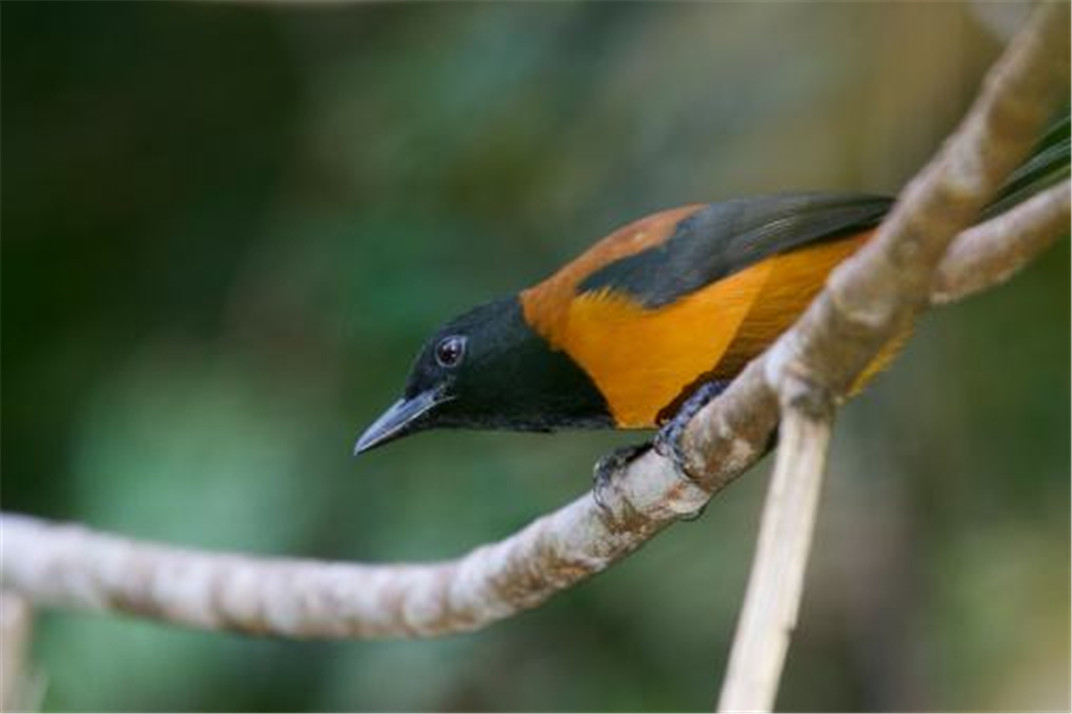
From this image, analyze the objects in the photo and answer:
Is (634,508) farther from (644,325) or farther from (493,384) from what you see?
(493,384)

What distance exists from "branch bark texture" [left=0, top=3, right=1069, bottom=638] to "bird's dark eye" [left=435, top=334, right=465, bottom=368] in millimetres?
372

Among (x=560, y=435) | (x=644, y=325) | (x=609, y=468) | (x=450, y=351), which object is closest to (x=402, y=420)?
(x=450, y=351)

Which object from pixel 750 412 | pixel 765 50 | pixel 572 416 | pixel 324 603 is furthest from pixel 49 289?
pixel 750 412

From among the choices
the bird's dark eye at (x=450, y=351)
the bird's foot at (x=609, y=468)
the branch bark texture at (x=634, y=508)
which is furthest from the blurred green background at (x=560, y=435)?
the bird's foot at (x=609, y=468)

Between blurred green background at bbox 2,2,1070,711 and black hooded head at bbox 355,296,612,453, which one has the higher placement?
blurred green background at bbox 2,2,1070,711

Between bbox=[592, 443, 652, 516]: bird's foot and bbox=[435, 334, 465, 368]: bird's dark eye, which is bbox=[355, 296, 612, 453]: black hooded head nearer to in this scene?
bbox=[435, 334, 465, 368]: bird's dark eye

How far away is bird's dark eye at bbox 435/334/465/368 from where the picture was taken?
12.4 feet

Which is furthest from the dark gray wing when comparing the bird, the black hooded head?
the black hooded head

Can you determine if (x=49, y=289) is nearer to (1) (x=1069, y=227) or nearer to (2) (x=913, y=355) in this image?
(2) (x=913, y=355)

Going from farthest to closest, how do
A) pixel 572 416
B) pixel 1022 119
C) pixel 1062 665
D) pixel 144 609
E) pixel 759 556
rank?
1. pixel 1062 665
2. pixel 144 609
3. pixel 572 416
4. pixel 759 556
5. pixel 1022 119

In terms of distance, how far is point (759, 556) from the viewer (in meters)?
2.05

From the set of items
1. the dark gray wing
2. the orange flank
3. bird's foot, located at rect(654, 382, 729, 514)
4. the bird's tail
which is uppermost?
the dark gray wing

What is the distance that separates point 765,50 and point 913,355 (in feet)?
3.21

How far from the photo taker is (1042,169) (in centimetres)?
267
